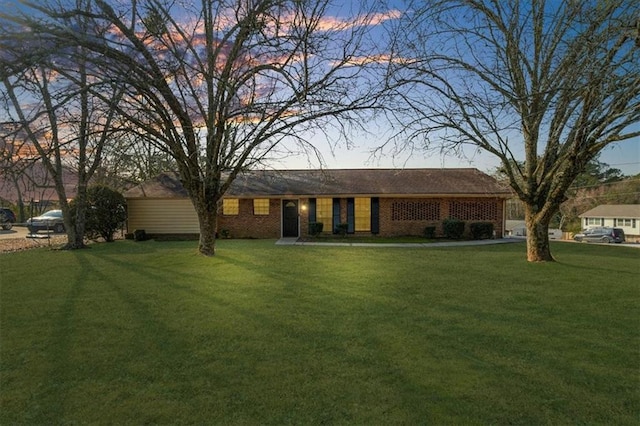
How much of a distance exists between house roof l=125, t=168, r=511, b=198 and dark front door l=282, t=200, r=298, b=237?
75 cm

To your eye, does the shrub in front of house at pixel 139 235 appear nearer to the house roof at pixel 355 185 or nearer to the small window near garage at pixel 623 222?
the house roof at pixel 355 185

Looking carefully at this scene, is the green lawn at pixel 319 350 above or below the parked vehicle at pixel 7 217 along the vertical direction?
below

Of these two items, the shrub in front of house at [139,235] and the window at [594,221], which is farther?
the window at [594,221]

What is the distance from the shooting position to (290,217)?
2083 cm

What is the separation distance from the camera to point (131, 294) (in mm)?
6559

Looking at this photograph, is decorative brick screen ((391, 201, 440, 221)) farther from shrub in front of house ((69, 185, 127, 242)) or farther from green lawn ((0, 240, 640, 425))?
shrub in front of house ((69, 185, 127, 242))

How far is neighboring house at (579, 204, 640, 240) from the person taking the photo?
48.4 metres

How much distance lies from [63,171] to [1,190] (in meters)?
10.4

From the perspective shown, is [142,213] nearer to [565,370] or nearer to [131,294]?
[131,294]

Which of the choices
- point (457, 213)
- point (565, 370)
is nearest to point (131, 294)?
point (565, 370)

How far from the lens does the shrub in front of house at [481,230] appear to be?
19547 millimetres

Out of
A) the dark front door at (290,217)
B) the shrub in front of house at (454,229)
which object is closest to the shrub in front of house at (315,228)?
the dark front door at (290,217)

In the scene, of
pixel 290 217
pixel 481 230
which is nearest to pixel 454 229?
pixel 481 230

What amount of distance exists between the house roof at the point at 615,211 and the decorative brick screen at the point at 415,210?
44.7 metres
